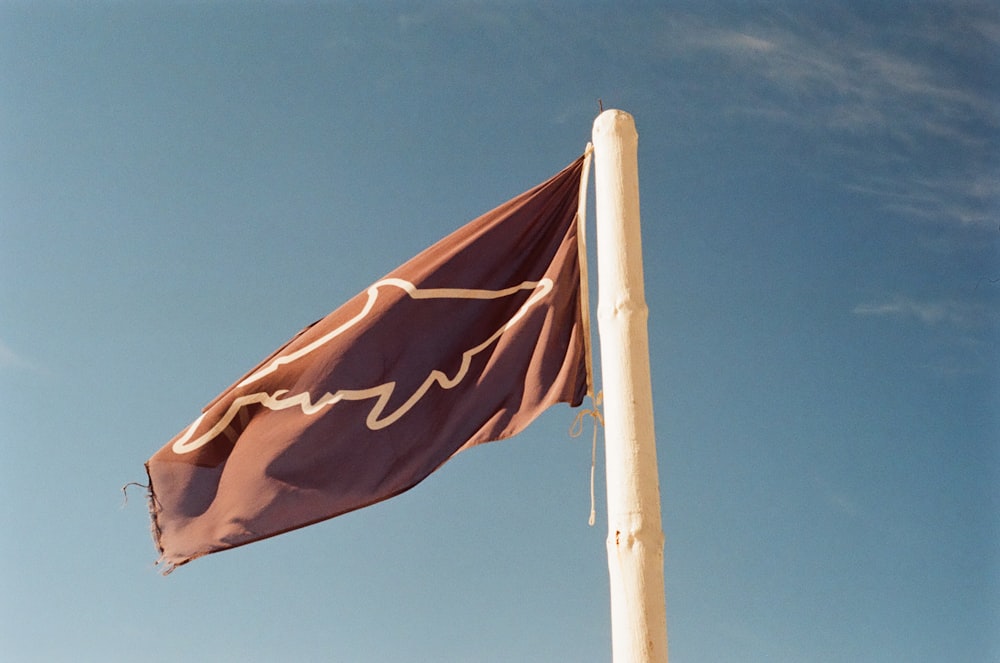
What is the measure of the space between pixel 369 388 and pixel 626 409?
1789 millimetres

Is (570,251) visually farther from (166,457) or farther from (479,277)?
(166,457)

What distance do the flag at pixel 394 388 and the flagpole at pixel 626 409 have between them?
594 mm

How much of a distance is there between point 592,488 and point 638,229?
1.53m

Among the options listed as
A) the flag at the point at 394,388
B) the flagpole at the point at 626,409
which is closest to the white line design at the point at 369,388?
the flag at the point at 394,388

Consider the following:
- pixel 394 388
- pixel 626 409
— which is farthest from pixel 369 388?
pixel 626 409

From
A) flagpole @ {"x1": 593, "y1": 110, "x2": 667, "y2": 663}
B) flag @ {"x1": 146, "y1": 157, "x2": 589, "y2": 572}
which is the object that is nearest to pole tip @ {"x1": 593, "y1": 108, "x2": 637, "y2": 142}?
flagpole @ {"x1": 593, "y1": 110, "x2": 667, "y2": 663}

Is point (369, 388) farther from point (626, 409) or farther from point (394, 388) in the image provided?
point (626, 409)

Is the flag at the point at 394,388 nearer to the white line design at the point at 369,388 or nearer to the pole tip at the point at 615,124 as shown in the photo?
the white line design at the point at 369,388

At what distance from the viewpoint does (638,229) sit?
19.2 feet

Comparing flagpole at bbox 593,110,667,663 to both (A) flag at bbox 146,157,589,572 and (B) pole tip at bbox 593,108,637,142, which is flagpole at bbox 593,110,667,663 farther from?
(A) flag at bbox 146,157,589,572

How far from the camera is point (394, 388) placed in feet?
21.1

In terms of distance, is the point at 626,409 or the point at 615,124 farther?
the point at 615,124

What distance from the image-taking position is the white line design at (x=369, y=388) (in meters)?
6.38

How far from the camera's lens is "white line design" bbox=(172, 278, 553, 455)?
20.9 ft
